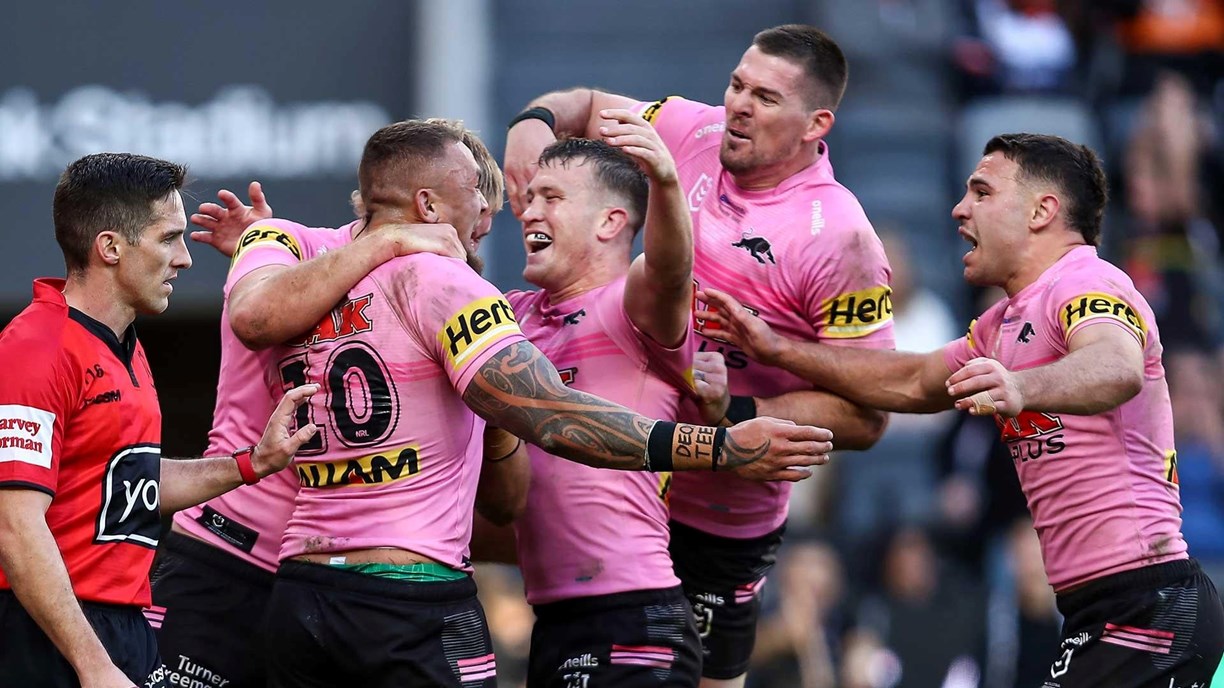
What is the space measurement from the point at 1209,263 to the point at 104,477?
10.9 m

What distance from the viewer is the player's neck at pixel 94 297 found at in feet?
16.4

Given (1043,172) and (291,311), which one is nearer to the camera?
(291,311)

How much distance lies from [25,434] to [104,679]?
76 centimetres

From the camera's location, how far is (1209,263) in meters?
13.5

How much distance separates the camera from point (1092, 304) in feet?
17.8

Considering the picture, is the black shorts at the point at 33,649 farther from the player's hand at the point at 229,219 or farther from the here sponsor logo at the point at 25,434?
the player's hand at the point at 229,219

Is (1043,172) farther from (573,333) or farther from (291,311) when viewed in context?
(291,311)

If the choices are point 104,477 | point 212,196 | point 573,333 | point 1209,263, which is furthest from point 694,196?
point 1209,263

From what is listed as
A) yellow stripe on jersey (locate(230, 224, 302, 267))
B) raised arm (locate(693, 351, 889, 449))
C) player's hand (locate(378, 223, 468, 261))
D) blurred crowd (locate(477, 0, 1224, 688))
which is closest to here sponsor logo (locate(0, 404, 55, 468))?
yellow stripe on jersey (locate(230, 224, 302, 267))

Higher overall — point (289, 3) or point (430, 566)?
point (289, 3)

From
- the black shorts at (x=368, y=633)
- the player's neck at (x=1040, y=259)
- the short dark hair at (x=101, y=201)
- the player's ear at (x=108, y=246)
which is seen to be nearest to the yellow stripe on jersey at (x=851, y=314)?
the player's neck at (x=1040, y=259)

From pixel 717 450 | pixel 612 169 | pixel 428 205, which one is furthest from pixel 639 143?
pixel 717 450

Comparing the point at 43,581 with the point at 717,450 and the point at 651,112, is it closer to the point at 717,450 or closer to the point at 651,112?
the point at 717,450

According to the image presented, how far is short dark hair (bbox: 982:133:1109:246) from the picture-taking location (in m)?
5.90
